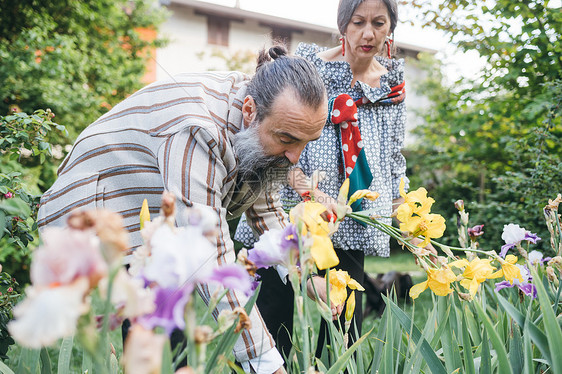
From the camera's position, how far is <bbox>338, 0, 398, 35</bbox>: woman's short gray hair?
6.15 feet

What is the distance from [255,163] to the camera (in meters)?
1.43

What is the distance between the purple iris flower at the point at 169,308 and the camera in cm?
46

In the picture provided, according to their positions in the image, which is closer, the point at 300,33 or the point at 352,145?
the point at 352,145

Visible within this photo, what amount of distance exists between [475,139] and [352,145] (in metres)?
2.22

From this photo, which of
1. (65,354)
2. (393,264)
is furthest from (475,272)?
(393,264)

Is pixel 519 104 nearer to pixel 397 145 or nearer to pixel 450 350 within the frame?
pixel 397 145

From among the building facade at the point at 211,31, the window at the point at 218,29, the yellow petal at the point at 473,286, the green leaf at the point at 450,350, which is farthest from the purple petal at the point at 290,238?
the window at the point at 218,29

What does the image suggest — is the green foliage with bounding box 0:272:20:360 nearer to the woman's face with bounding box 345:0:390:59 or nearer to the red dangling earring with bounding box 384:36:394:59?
the woman's face with bounding box 345:0:390:59

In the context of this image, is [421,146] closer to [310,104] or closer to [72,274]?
[310,104]

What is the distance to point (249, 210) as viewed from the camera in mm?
1695

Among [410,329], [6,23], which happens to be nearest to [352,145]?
[410,329]

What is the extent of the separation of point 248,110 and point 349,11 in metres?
0.73

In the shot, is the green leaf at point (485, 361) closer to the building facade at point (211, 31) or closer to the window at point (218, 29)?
the building facade at point (211, 31)

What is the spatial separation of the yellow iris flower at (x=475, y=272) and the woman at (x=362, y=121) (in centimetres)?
77
